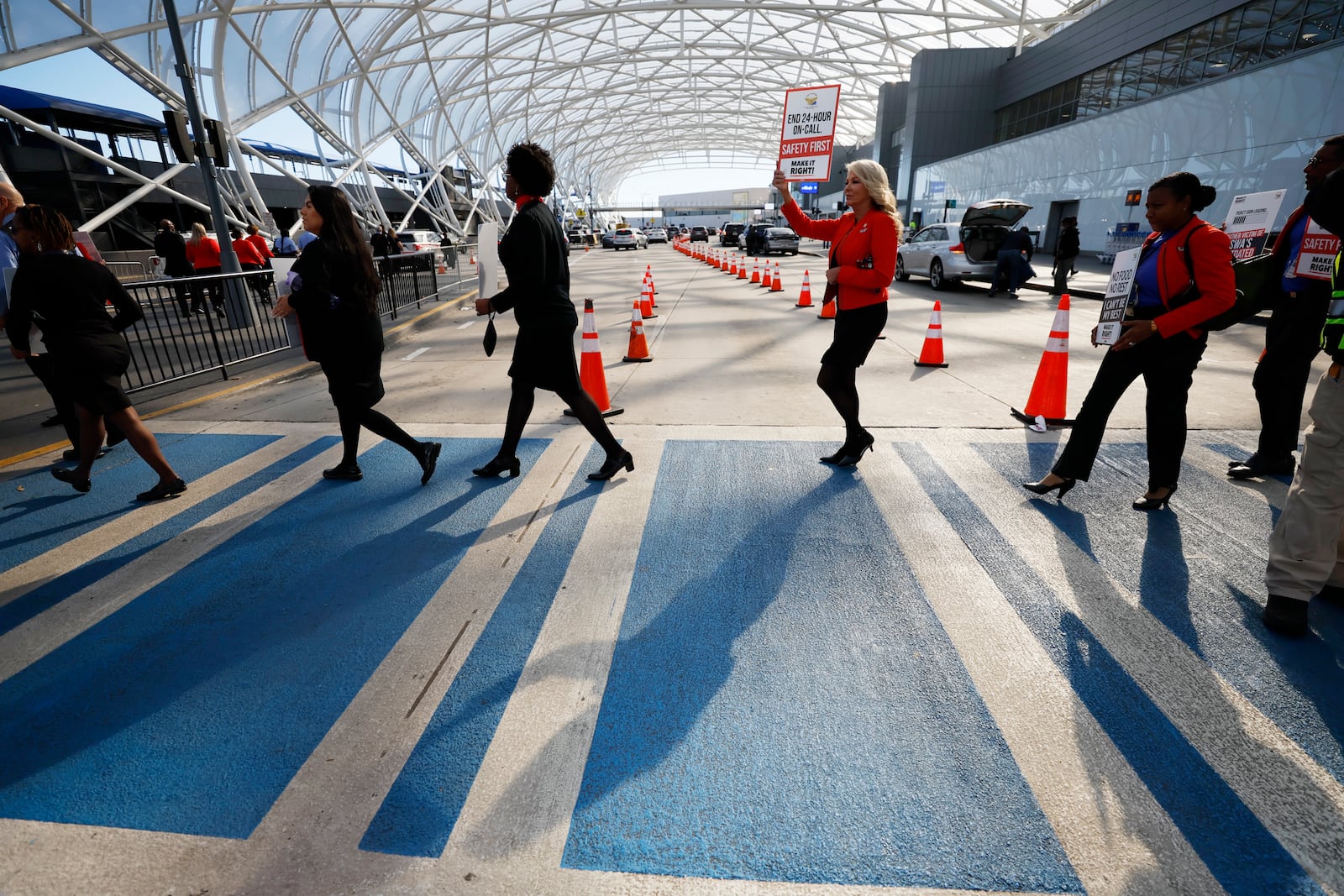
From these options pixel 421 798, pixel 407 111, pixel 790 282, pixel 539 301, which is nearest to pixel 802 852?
pixel 421 798

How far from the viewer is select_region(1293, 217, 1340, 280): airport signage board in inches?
150

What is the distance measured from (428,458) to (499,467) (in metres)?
0.51

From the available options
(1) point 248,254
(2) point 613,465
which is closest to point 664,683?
(2) point 613,465

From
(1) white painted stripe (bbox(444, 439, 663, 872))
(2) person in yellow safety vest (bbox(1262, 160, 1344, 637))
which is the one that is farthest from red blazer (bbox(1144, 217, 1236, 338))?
(1) white painted stripe (bbox(444, 439, 663, 872))

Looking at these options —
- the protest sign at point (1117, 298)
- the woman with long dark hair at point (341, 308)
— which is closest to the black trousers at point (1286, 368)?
the protest sign at point (1117, 298)

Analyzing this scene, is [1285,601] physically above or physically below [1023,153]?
below

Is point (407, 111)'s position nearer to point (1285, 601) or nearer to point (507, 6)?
point (507, 6)

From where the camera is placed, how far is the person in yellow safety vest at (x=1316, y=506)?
2602mm

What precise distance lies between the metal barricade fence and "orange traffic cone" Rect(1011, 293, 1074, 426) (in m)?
8.94

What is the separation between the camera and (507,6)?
3616cm

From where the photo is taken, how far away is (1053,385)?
5680 mm

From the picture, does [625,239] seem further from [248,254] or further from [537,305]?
[537,305]

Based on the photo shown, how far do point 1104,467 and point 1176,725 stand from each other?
302 centimetres

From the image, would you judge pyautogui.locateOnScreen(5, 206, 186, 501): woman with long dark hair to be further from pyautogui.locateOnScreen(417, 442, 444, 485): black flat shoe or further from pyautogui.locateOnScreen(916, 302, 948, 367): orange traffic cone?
pyautogui.locateOnScreen(916, 302, 948, 367): orange traffic cone
